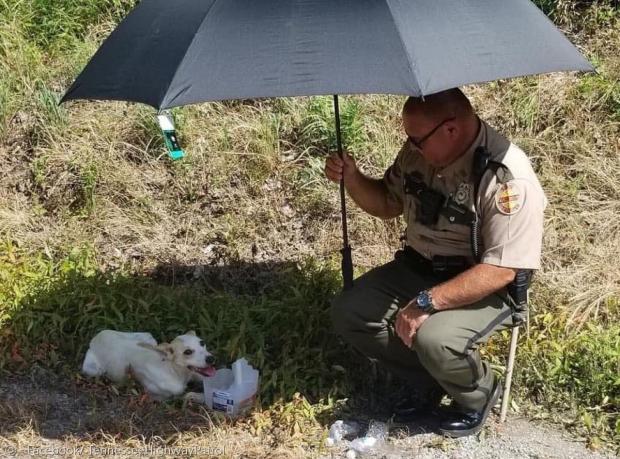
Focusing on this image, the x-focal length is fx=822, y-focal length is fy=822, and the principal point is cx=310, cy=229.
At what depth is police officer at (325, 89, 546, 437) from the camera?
328cm

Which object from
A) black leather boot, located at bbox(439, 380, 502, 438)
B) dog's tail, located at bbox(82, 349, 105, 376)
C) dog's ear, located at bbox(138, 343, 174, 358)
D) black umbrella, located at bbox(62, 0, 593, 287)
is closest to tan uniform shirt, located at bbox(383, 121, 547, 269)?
black umbrella, located at bbox(62, 0, 593, 287)

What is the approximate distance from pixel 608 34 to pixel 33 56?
4.47 metres

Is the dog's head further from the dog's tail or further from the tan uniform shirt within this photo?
the tan uniform shirt

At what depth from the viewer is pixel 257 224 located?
210 inches

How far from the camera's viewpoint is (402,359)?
3814 mm

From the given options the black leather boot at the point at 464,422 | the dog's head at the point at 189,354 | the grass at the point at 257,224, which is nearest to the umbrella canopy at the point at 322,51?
the dog's head at the point at 189,354

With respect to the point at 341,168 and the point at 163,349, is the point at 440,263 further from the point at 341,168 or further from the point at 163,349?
the point at 163,349

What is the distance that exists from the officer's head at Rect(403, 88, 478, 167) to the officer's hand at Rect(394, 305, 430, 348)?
0.64 meters

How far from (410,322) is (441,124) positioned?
828mm

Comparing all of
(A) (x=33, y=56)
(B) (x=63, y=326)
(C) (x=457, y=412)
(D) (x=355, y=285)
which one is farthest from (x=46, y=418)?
(A) (x=33, y=56)

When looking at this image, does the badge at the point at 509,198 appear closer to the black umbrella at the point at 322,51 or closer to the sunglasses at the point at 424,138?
the sunglasses at the point at 424,138

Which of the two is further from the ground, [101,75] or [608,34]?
[101,75]

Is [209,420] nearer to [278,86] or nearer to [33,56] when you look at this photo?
[278,86]

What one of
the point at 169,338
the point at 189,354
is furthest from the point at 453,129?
the point at 169,338
